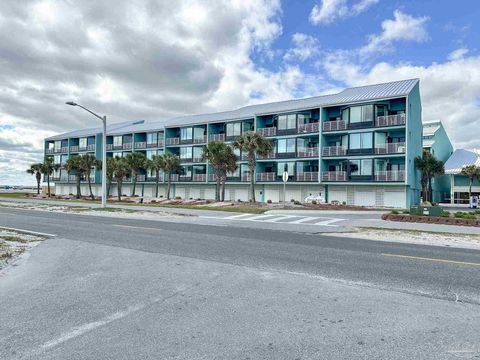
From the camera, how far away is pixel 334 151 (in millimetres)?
44312

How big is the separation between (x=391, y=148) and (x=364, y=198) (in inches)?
255

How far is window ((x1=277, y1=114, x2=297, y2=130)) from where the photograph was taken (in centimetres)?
4797

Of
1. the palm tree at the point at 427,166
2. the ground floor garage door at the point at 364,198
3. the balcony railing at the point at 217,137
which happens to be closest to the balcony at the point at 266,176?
the balcony railing at the point at 217,137

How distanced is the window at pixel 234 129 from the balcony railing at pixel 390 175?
2070 cm

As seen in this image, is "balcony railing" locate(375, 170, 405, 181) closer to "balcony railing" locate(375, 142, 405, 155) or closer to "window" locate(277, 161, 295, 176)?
"balcony railing" locate(375, 142, 405, 155)

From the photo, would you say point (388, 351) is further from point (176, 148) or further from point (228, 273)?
point (176, 148)

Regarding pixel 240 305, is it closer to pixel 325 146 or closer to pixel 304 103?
pixel 325 146

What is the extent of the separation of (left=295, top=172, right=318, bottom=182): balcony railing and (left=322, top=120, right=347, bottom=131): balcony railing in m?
5.75

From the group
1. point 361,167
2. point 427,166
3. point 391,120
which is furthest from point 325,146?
point 427,166

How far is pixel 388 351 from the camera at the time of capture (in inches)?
166

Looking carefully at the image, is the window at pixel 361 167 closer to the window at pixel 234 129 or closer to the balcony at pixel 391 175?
the balcony at pixel 391 175

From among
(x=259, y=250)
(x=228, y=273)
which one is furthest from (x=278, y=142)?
(x=228, y=273)

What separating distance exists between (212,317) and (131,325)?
1120 millimetres

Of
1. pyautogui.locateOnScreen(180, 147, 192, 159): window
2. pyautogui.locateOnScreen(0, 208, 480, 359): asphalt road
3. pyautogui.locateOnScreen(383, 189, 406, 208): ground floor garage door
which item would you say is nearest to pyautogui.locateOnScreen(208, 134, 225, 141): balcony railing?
pyautogui.locateOnScreen(180, 147, 192, 159): window
